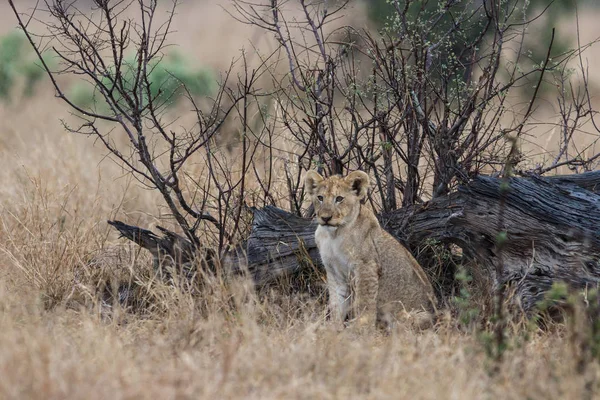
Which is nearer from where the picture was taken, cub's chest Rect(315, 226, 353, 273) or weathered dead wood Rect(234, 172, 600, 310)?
weathered dead wood Rect(234, 172, 600, 310)

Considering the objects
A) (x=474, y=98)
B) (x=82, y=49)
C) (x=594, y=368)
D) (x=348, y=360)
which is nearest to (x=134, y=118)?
(x=82, y=49)

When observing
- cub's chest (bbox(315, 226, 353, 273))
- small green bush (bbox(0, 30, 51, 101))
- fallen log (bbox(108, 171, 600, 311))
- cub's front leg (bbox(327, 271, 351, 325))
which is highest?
small green bush (bbox(0, 30, 51, 101))

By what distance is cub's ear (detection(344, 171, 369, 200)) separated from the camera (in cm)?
595

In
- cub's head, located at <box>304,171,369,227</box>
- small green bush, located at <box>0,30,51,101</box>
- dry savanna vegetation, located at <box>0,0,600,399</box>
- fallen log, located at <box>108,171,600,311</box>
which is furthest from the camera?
small green bush, located at <box>0,30,51,101</box>

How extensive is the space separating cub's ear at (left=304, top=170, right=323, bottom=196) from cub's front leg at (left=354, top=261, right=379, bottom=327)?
591 millimetres

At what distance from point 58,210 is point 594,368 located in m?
5.57

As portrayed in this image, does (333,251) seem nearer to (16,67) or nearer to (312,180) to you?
(312,180)

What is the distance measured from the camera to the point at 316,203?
19.8 feet

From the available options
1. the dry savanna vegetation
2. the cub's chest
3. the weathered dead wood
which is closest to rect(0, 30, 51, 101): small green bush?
the dry savanna vegetation

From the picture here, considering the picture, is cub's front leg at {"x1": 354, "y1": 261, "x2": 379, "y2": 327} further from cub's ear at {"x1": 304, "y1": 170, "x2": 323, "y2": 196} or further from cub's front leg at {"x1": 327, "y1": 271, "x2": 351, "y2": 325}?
cub's ear at {"x1": 304, "y1": 170, "x2": 323, "y2": 196}

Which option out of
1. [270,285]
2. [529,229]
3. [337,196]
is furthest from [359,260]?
[529,229]

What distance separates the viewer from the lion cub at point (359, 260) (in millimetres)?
5941

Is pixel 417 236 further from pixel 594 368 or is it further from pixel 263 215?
pixel 594 368

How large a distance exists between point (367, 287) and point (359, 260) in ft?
0.60
